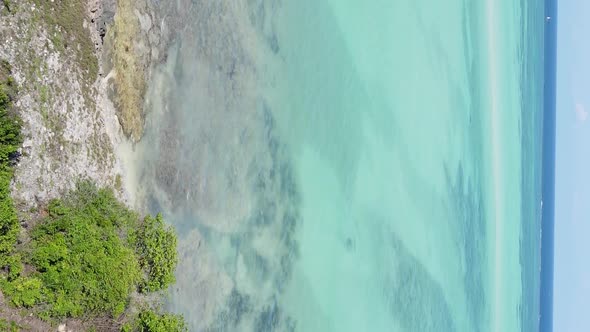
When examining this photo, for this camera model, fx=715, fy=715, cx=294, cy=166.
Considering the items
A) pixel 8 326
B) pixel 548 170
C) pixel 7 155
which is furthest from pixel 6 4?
pixel 548 170

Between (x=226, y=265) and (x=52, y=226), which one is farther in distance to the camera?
(x=226, y=265)

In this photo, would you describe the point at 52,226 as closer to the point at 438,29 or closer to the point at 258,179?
the point at 258,179

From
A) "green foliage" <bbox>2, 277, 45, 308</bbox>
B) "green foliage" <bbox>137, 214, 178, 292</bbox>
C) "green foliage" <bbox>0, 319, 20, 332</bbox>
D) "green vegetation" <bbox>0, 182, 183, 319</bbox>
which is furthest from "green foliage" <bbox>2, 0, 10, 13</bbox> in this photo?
"green foliage" <bbox>0, 319, 20, 332</bbox>

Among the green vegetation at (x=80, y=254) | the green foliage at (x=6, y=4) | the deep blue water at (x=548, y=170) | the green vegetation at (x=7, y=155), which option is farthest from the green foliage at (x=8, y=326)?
the deep blue water at (x=548, y=170)

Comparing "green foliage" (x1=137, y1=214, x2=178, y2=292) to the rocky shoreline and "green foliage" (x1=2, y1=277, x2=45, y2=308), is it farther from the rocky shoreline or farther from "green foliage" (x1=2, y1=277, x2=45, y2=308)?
"green foliage" (x1=2, y1=277, x2=45, y2=308)

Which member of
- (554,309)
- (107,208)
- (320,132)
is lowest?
(107,208)

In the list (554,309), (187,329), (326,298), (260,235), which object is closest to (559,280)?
(554,309)
